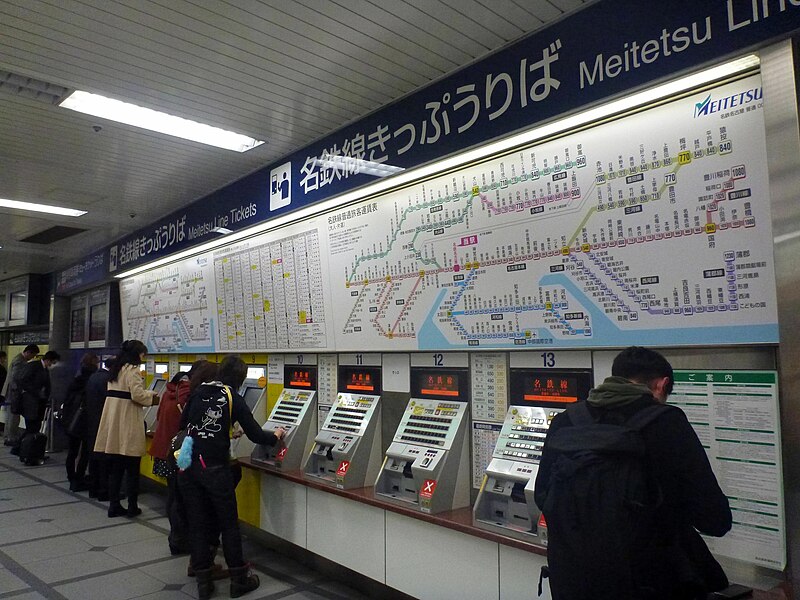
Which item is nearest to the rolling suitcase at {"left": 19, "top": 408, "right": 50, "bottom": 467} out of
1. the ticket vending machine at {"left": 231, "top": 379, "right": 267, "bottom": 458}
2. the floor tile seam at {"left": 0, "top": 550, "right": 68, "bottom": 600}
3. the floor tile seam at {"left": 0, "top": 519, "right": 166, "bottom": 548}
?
the floor tile seam at {"left": 0, "top": 519, "right": 166, "bottom": 548}

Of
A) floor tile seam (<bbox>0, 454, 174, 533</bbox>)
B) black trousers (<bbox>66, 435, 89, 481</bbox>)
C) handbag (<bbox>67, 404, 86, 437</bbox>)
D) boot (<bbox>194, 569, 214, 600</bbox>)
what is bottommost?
floor tile seam (<bbox>0, 454, 174, 533</bbox>)

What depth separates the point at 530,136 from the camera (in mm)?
2762

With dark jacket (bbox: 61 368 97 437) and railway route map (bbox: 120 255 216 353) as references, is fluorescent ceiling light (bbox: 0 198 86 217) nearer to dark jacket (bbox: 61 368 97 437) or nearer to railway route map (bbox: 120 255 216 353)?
railway route map (bbox: 120 255 216 353)

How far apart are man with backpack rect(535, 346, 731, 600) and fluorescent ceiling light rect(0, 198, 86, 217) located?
5.86 meters

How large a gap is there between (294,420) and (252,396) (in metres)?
0.85

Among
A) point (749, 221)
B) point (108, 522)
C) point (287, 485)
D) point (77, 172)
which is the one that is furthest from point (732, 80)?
point (108, 522)

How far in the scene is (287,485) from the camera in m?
4.10

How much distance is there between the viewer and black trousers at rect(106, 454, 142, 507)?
532cm

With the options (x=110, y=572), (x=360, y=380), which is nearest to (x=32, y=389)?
(x=110, y=572)

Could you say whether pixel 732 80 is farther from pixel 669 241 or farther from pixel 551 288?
pixel 551 288

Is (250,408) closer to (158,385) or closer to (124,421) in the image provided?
(124,421)

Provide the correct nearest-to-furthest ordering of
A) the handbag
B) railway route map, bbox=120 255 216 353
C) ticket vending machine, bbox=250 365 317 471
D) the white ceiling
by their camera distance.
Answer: the white ceiling < ticket vending machine, bbox=250 365 317 471 < railway route map, bbox=120 255 216 353 < the handbag

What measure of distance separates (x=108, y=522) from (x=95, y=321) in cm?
358

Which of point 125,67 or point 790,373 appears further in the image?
point 125,67
